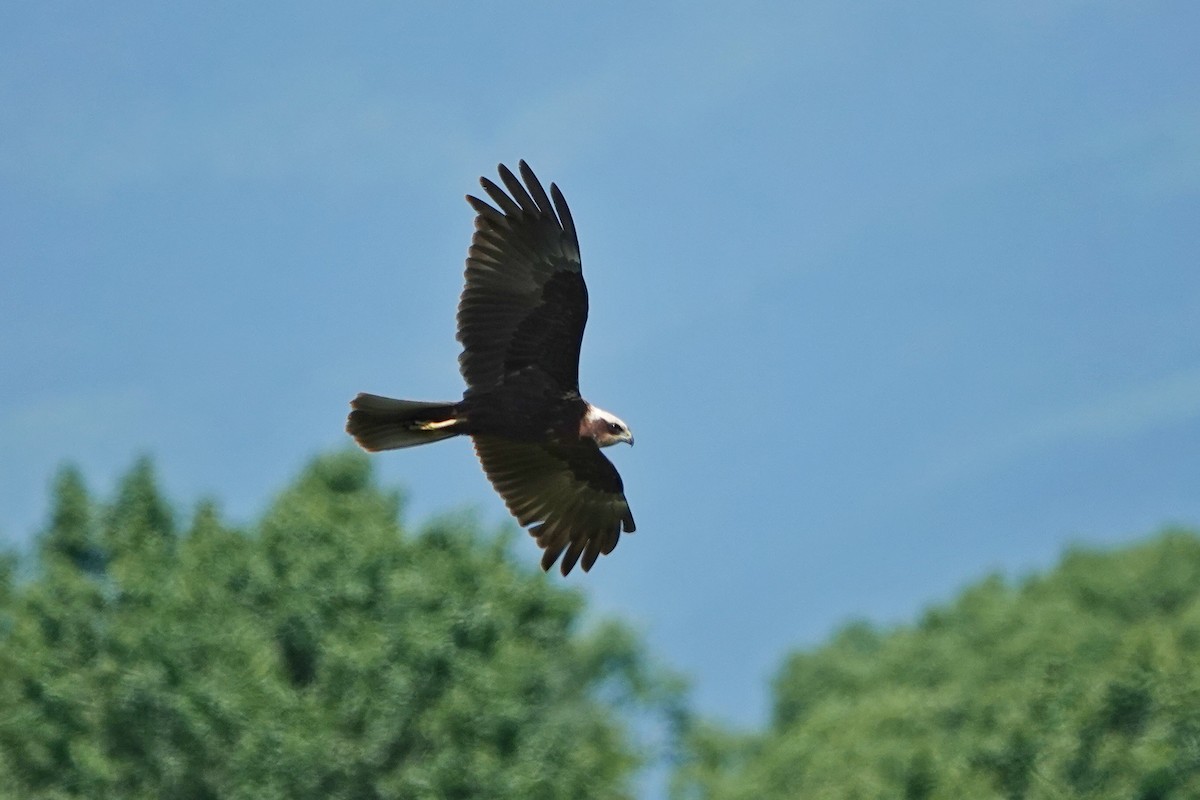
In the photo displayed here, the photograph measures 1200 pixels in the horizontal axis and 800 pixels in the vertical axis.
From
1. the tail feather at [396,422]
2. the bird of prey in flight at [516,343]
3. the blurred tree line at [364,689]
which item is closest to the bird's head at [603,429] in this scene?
the bird of prey in flight at [516,343]

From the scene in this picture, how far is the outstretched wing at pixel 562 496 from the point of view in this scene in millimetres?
21000

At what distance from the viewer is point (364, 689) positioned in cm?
4428

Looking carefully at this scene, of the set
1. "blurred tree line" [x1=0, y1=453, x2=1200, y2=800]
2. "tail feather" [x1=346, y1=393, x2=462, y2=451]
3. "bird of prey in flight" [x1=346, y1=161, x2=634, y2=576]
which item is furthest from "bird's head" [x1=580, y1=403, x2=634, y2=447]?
"blurred tree line" [x1=0, y1=453, x2=1200, y2=800]

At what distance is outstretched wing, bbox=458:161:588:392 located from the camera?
1939cm

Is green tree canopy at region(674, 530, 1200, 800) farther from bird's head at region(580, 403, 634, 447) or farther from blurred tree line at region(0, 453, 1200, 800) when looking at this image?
bird's head at region(580, 403, 634, 447)

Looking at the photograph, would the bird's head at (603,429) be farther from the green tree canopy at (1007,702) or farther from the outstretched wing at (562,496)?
the green tree canopy at (1007,702)

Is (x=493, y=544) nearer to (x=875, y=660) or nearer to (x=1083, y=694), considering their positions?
(x=1083, y=694)

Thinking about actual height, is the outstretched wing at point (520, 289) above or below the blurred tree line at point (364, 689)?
below

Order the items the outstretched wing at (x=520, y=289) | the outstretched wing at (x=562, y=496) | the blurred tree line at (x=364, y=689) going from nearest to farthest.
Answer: the outstretched wing at (x=520, y=289) → the outstretched wing at (x=562, y=496) → the blurred tree line at (x=364, y=689)


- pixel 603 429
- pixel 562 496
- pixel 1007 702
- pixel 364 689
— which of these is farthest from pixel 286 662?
pixel 603 429

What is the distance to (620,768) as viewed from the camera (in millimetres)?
51562

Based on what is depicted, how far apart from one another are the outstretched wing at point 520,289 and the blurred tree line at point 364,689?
77.1ft

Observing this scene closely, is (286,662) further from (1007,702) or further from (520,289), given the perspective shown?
(520,289)

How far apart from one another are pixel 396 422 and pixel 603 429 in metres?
1.74
